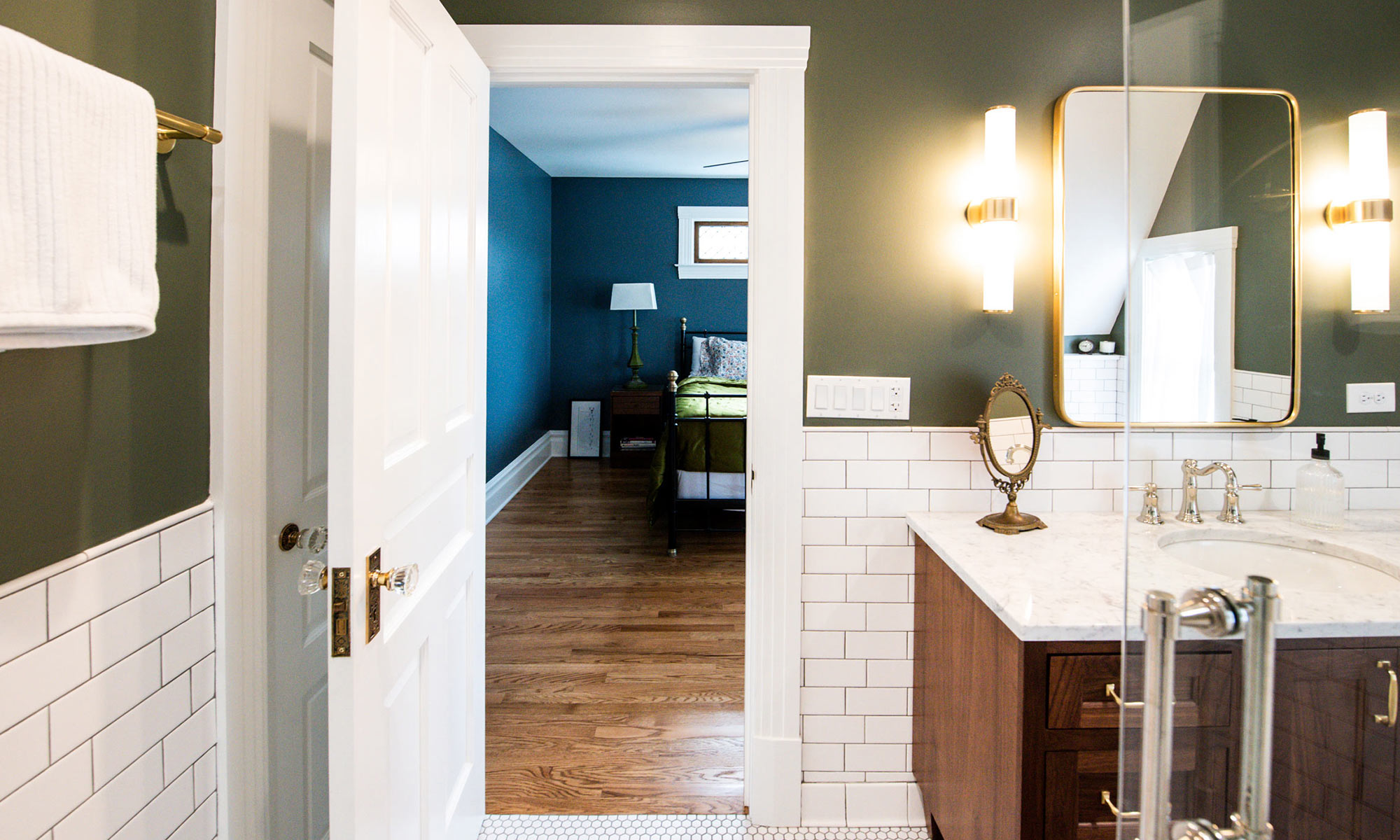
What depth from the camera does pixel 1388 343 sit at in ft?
1.38

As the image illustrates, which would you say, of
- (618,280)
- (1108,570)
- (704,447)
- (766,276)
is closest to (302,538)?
(766,276)

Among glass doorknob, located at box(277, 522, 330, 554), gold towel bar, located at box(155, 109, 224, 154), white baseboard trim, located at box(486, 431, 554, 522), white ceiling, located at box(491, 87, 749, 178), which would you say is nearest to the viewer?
gold towel bar, located at box(155, 109, 224, 154)

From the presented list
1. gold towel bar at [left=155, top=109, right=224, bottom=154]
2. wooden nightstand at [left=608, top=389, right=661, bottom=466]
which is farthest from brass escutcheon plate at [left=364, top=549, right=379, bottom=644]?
wooden nightstand at [left=608, top=389, right=661, bottom=466]

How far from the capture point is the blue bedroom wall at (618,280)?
739cm

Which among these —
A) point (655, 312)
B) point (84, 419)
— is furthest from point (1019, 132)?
point (655, 312)

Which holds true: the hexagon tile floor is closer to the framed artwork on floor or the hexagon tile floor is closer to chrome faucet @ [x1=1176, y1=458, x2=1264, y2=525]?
chrome faucet @ [x1=1176, y1=458, x2=1264, y2=525]

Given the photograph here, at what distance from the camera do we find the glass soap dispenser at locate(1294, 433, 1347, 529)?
0.45 m

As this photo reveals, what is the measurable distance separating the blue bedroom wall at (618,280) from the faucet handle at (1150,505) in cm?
683

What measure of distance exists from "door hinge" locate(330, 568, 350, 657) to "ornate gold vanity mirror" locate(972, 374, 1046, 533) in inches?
53.9

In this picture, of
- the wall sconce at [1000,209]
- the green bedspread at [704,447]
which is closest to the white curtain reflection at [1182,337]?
the wall sconce at [1000,209]

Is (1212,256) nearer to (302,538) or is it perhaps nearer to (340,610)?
(340,610)

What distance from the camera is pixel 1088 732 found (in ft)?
4.39

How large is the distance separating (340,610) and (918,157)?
1655 mm

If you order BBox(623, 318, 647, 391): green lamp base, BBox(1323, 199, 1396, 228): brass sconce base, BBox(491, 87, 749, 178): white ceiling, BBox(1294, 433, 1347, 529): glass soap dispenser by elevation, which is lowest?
BBox(1294, 433, 1347, 529): glass soap dispenser
